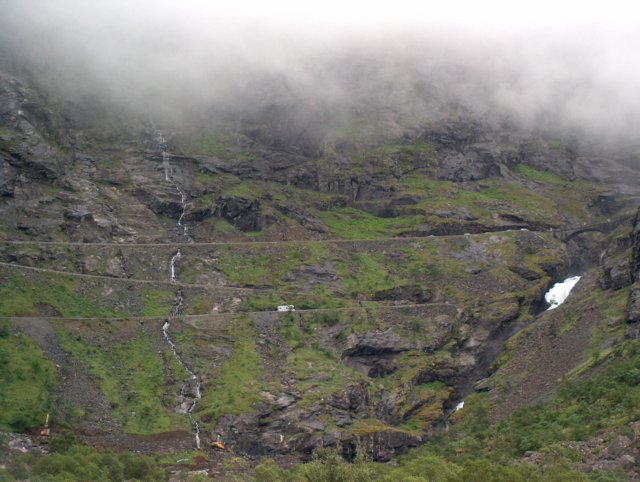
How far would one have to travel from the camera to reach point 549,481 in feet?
245

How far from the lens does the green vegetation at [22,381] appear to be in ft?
349

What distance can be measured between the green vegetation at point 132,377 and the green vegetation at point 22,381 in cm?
647

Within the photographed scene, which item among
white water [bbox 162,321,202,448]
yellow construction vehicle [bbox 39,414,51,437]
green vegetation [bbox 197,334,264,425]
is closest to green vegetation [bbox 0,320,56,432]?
yellow construction vehicle [bbox 39,414,51,437]

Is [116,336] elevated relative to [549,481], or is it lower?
elevated

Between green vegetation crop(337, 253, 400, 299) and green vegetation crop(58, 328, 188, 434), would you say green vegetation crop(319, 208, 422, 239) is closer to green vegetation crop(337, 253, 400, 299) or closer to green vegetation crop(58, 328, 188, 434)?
green vegetation crop(337, 253, 400, 299)

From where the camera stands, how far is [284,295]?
150m

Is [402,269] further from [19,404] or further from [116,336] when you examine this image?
[19,404]

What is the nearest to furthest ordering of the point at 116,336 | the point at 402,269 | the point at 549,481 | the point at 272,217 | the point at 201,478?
1. the point at 549,481
2. the point at 201,478
3. the point at 116,336
4. the point at 402,269
5. the point at 272,217

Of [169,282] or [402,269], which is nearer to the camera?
[169,282]

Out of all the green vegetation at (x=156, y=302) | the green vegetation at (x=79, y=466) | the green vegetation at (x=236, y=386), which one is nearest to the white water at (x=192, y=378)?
the green vegetation at (x=236, y=386)

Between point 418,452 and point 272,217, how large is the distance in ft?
234

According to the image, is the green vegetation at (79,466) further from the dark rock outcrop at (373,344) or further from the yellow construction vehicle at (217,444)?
the dark rock outcrop at (373,344)

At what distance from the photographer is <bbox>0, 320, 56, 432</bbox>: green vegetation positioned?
10638cm

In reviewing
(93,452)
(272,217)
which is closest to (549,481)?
(93,452)
